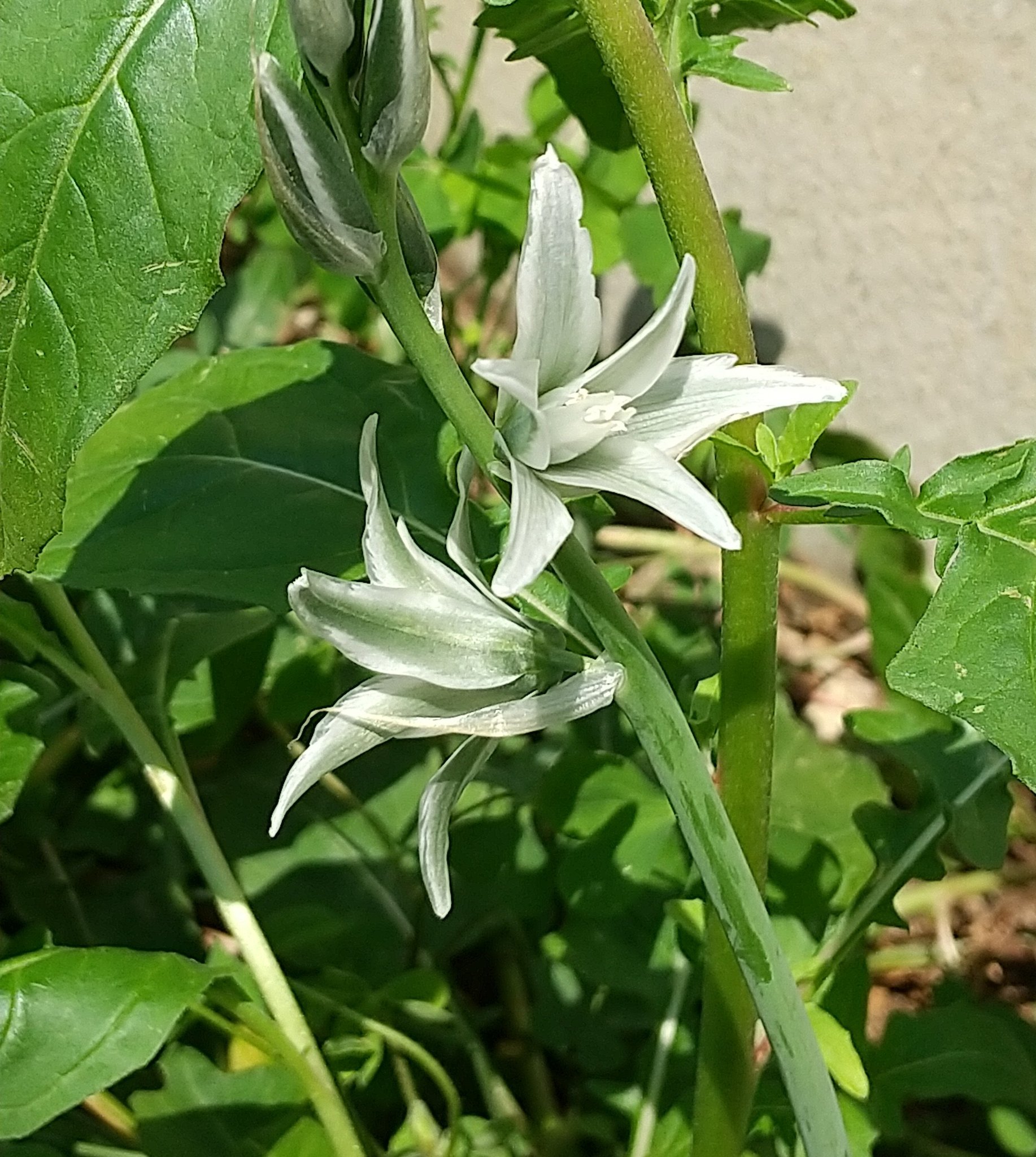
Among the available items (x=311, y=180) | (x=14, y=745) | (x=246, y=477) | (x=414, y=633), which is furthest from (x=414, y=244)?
(x=14, y=745)

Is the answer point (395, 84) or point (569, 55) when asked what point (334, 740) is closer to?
point (395, 84)

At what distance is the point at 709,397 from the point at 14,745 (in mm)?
638

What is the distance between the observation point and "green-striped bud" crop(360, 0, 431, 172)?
1.71ft

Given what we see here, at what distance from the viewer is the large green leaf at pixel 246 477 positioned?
94 centimetres

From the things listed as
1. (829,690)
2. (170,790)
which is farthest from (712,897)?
(829,690)

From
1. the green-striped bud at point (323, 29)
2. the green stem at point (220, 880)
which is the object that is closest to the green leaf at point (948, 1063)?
the green stem at point (220, 880)

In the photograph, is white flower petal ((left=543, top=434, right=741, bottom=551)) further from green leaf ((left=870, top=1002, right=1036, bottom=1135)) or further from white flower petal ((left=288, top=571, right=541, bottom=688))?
green leaf ((left=870, top=1002, right=1036, bottom=1135))

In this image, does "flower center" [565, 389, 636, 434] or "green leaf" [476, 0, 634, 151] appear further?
"green leaf" [476, 0, 634, 151]

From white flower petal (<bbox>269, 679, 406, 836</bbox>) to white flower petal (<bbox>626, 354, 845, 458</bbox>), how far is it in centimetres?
17

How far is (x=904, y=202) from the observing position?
1660mm

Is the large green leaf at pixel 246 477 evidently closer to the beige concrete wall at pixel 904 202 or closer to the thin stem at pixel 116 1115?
the thin stem at pixel 116 1115

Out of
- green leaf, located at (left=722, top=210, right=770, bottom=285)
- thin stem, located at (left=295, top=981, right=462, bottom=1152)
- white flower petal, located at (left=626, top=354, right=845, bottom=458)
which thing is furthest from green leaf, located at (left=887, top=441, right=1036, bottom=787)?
green leaf, located at (left=722, top=210, right=770, bottom=285)

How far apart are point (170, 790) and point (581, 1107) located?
617 mm

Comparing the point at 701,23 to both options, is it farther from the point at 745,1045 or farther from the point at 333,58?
the point at 745,1045
